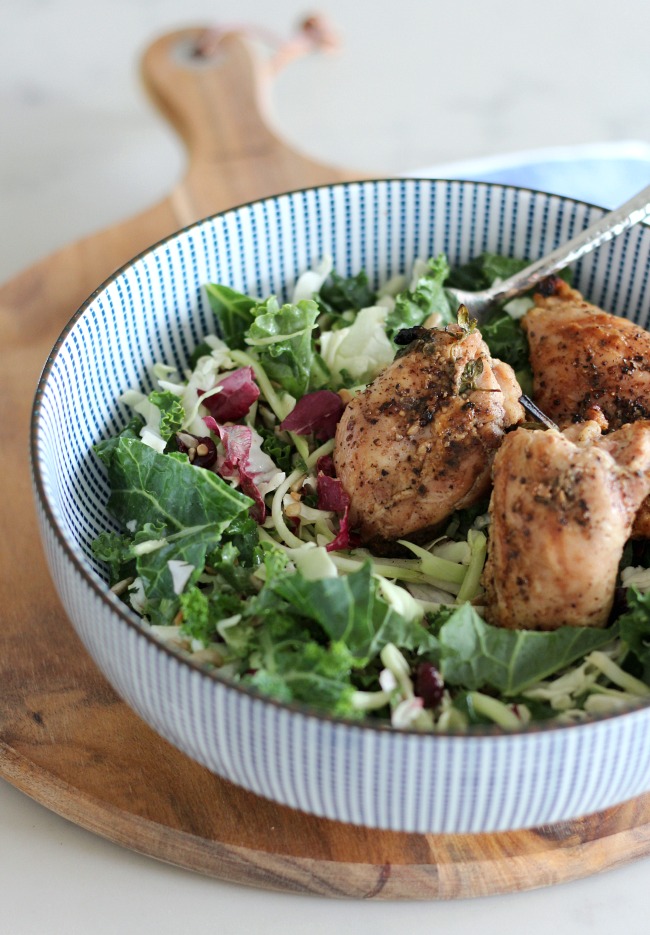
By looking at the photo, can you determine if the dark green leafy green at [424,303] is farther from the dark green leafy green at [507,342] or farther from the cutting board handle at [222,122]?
the cutting board handle at [222,122]

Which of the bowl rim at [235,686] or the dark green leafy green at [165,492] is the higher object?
the bowl rim at [235,686]

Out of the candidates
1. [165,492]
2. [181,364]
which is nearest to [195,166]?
[181,364]

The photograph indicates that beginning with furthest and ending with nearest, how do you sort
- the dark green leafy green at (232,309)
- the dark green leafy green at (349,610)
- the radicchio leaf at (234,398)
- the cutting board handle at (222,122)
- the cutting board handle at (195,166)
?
the cutting board handle at (222,122)
the cutting board handle at (195,166)
the dark green leafy green at (232,309)
the radicchio leaf at (234,398)
the dark green leafy green at (349,610)

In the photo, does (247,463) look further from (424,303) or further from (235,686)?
(235,686)

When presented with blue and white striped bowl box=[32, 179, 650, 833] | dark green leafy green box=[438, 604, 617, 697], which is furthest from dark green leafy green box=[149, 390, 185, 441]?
dark green leafy green box=[438, 604, 617, 697]

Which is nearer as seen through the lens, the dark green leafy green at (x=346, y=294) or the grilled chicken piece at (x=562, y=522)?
the grilled chicken piece at (x=562, y=522)

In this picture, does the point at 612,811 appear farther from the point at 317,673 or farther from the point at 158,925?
the point at 158,925

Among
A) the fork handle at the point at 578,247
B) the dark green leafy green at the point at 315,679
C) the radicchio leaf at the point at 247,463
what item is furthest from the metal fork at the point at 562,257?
the dark green leafy green at the point at 315,679
